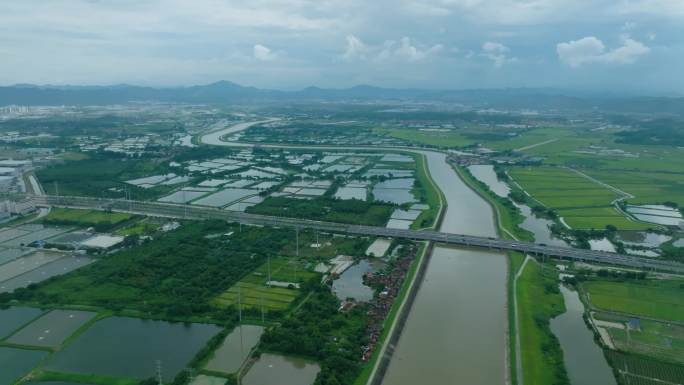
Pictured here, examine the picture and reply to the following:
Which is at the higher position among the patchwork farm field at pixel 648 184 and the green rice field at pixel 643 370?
the patchwork farm field at pixel 648 184

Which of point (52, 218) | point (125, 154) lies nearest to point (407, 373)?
point (52, 218)

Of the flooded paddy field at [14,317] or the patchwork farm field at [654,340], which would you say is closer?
the patchwork farm field at [654,340]

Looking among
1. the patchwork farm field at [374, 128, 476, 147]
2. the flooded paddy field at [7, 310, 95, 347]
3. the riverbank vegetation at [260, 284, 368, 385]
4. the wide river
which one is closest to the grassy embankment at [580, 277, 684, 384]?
the wide river

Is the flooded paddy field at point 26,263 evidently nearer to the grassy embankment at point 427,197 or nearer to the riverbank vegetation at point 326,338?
the riverbank vegetation at point 326,338

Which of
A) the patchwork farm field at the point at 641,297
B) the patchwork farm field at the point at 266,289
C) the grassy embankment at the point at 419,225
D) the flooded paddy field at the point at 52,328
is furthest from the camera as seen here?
the patchwork farm field at the point at 266,289

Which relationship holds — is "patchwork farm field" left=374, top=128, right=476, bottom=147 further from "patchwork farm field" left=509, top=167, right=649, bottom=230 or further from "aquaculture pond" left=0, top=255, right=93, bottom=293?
"aquaculture pond" left=0, top=255, right=93, bottom=293

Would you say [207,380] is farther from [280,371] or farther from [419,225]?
[419,225]

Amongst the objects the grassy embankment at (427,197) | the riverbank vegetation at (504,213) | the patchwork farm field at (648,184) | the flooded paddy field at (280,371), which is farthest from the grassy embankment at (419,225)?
the patchwork farm field at (648,184)

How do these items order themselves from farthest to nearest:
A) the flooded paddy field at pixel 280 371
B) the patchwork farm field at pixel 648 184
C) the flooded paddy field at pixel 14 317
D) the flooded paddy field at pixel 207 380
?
the patchwork farm field at pixel 648 184 → the flooded paddy field at pixel 14 317 → the flooded paddy field at pixel 280 371 → the flooded paddy field at pixel 207 380
